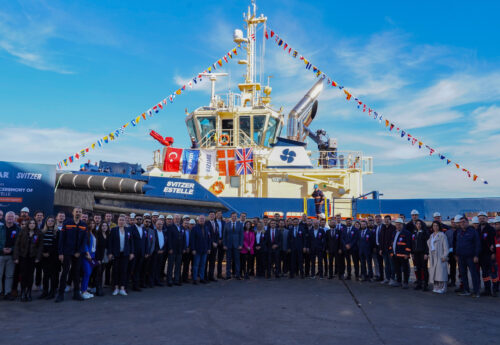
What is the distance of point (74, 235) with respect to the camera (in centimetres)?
608

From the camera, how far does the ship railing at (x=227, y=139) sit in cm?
1427

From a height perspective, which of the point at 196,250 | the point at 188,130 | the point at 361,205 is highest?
the point at 188,130

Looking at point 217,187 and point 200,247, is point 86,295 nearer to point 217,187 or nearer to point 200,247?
point 200,247

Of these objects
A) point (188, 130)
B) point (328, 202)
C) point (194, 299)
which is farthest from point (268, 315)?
point (188, 130)

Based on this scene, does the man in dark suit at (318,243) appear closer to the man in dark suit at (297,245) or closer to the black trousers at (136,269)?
the man in dark suit at (297,245)

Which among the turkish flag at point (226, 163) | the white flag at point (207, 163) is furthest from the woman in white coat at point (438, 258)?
the white flag at point (207, 163)

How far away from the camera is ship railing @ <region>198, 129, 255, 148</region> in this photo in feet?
46.8

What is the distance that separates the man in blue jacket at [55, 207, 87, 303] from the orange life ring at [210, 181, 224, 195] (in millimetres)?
6550

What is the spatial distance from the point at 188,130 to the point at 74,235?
9837mm

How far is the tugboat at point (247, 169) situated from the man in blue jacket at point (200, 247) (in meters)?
2.56

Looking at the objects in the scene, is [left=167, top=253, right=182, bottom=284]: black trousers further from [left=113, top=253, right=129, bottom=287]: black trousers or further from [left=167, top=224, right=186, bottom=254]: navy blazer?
[left=113, top=253, right=129, bottom=287]: black trousers

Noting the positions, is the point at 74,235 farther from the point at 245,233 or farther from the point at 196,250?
the point at 245,233

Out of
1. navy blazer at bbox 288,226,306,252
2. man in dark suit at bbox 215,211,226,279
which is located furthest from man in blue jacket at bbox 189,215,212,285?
navy blazer at bbox 288,226,306,252

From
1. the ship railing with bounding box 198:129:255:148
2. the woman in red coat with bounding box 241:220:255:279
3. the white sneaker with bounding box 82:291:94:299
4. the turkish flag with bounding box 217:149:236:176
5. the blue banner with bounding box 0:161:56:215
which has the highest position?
the ship railing with bounding box 198:129:255:148
